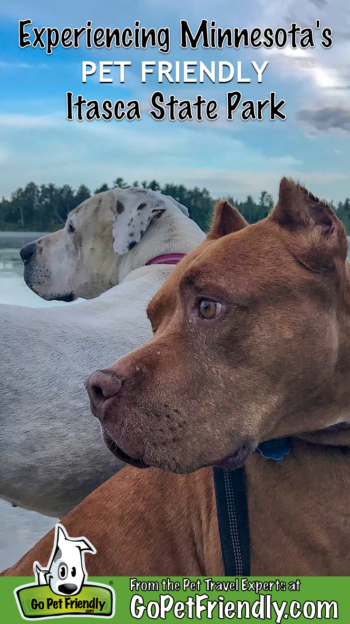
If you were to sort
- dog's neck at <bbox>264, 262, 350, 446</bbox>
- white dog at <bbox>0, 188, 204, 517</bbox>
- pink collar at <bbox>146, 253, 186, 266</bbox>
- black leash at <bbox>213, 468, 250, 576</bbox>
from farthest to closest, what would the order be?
pink collar at <bbox>146, 253, 186, 266</bbox>, white dog at <bbox>0, 188, 204, 517</bbox>, black leash at <bbox>213, 468, 250, 576</bbox>, dog's neck at <bbox>264, 262, 350, 446</bbox>

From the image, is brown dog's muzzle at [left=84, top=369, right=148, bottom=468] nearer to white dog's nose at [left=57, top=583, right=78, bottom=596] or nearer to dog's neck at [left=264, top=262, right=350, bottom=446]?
dog's neck at [left=264, top=262, right=350, bottom=446]

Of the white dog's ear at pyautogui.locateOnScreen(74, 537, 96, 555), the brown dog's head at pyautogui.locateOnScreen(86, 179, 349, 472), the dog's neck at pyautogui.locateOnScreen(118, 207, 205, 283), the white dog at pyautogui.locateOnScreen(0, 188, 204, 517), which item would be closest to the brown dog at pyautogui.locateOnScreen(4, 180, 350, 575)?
the brown dog's head at pyautogui.locateOnScreen(86, 179, 349, 472)

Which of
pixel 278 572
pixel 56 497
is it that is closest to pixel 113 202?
pixel 56 497

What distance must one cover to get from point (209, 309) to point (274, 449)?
443 mm

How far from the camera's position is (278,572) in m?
1.78

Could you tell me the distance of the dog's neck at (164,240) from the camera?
3.69 m

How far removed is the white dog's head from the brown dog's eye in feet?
7.07

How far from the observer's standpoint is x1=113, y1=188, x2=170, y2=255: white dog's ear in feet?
12.2

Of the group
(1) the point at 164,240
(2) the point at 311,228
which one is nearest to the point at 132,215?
(1) the point at 164,240

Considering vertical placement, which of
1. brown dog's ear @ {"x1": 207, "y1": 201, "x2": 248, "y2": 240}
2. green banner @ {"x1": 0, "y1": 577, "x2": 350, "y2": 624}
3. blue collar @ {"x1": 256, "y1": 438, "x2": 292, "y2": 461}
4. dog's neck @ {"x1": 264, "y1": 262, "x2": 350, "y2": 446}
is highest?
brown dog's ear @ {"x1": 207, "y1": 201, "x2": 248, "y2": 240}

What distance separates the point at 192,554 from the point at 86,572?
1.04ft

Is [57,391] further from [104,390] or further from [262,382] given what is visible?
[262,382]

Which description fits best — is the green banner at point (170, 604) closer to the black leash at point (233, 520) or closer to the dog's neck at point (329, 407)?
the black leash at point (233, 520)

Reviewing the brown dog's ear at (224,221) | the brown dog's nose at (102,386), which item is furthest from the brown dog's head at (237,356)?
the brown dog's ear at (224,221)
